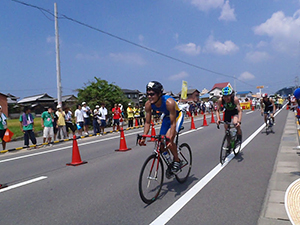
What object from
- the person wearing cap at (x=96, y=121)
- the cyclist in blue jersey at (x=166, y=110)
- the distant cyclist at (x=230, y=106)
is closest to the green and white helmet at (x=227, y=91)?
the distant cyclist at (x=230, y=106)

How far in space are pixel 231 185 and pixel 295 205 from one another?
132 cm

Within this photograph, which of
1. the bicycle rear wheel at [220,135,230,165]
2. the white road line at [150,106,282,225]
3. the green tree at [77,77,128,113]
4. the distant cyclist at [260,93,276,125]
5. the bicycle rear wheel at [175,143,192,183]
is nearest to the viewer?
the white road line at [150,106,282,225]

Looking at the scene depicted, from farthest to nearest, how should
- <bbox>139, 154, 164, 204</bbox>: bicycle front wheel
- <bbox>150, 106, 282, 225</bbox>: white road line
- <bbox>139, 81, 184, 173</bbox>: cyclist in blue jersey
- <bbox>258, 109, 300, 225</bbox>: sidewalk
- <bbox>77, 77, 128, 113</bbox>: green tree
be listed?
<bbox>77, 77, 128, 113</bbox>: green tree < <bbox>139, 81, 184, 173</bbox>: cyclist in blue jersey < <bbox>139, 154, 164, 204</bbox>: bicycle front wheel < <bbox>150, 106, 282, 225</bbox>: white road line < <bbox>258, 109, 300, 225</bbox>: sidewalk

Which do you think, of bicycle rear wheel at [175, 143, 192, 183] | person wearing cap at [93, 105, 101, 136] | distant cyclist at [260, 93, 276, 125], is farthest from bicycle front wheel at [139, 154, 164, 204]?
person wearing cap at [93, 105, 101, 136]

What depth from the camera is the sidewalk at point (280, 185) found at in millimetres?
3607

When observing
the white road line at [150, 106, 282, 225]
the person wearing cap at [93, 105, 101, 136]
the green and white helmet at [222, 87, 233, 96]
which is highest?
the green and white helmet at [222, 87, 233, 96]

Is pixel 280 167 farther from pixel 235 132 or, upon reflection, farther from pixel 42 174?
pixel 42 174

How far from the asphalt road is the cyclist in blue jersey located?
856mm

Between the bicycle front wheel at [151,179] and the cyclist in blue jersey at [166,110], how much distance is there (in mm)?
368

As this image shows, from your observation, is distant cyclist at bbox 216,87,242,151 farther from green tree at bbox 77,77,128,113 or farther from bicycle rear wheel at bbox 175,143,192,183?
green tree at bbox 77,77,128,113

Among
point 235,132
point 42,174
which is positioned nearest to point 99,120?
point 42,174

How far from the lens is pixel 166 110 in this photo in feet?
15.8

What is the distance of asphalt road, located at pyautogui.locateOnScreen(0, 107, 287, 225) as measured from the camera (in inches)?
152

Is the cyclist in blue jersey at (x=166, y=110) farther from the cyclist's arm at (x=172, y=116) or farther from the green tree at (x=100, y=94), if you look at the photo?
the green tree at (x=100, y=94)
